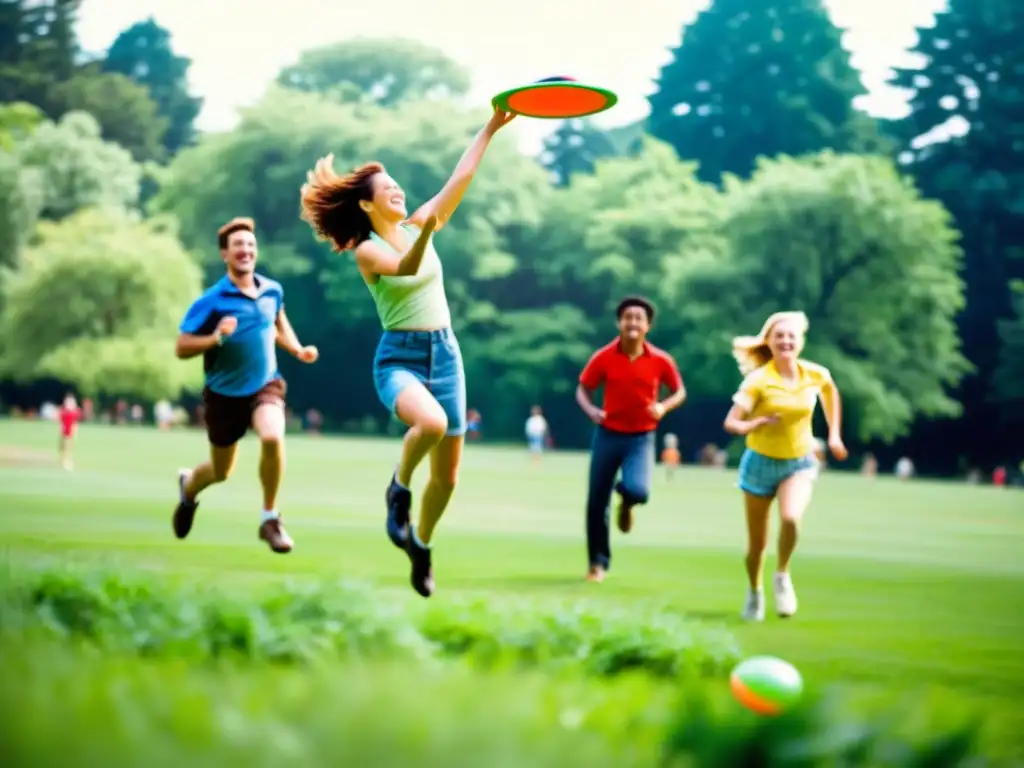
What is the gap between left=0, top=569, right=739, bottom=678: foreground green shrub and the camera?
6.09m

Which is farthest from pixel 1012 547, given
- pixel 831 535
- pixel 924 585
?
pixel 924 585

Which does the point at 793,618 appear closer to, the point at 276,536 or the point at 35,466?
the point at 276,536

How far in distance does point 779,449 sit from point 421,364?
2.69 m

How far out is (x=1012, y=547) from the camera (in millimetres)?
17188

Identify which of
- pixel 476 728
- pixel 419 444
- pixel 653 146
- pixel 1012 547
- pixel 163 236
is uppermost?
pixel 653 146

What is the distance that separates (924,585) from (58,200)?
48079mm

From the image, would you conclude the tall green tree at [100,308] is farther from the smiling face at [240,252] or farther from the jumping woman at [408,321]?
the jumping woman at [408,321]

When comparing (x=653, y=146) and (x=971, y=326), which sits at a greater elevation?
(x=653, y=146)

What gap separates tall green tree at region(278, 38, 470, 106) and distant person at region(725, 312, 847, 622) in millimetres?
54046

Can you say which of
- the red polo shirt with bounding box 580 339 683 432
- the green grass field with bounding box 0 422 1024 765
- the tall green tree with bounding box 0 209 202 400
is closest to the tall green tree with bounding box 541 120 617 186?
the tall green tree with bounding box 0 209 202 400

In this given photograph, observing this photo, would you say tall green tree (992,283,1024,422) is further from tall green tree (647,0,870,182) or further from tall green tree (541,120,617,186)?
tall green tree (541,120,617,186)

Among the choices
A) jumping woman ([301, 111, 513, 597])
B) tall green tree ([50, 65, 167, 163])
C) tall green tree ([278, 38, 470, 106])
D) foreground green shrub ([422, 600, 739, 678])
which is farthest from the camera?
tall green tree ([50, 65, 167, 163])

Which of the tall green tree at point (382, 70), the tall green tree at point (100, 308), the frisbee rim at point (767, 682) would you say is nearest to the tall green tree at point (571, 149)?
the tall green tree at point (382, 70)

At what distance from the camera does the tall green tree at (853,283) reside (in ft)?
142
